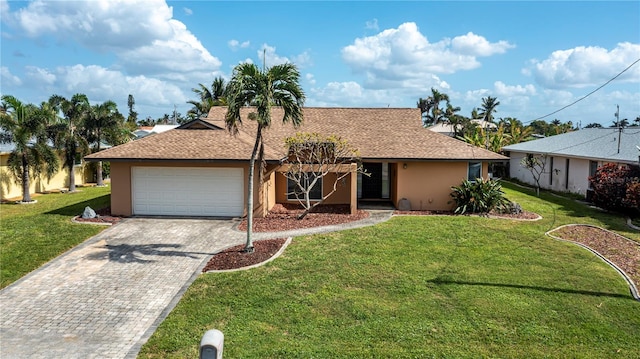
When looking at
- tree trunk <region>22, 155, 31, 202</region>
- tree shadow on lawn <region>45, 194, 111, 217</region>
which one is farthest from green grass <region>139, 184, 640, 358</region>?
tree trunk <region>22, 155, 31, 202</region>

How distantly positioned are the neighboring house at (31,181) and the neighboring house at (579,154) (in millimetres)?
30985

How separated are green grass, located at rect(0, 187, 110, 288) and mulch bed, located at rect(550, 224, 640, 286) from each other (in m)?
16.0

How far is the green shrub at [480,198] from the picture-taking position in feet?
58.5

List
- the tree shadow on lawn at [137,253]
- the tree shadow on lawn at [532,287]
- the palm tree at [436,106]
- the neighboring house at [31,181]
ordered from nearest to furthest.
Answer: the tree shadow on lawn at [532,287], the tree shadow on lawn at [137,253], the neighboring house at [31,181], the palm tree at [436,106]

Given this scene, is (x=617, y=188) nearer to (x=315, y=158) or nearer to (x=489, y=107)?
(x=315, y=158)

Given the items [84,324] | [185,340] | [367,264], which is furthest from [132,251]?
[367,264]

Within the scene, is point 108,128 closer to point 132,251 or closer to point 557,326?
point 132,251

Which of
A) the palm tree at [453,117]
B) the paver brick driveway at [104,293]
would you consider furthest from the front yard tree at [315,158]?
the palm tree at [453,117]

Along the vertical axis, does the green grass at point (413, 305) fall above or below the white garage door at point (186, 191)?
below

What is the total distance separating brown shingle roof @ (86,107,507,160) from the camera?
1677 centimetres

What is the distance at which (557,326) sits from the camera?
7902 millimetres

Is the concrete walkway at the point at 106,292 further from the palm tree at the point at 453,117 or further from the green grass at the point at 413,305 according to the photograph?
the palm tree at the point at 453,117

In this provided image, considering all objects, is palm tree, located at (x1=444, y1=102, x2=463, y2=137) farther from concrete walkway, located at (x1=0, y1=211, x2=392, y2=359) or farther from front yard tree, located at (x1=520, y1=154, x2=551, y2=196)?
concrete walkway, located at (x1=0, y1=211, x2=392, y2=359)

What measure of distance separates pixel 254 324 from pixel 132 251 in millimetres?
6426
